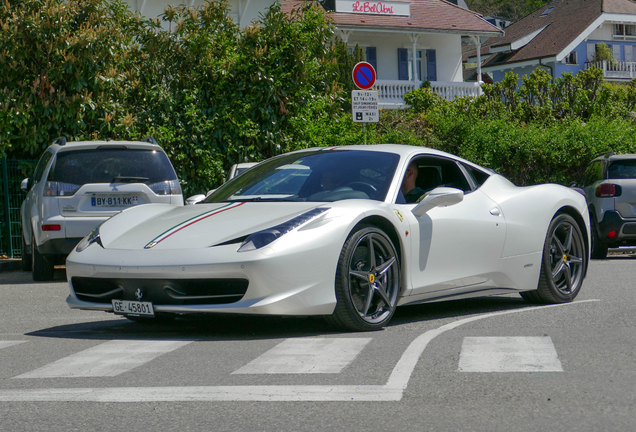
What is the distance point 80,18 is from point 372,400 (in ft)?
41.5

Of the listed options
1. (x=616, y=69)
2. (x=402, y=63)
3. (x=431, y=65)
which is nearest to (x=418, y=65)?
(x=431, y=65)

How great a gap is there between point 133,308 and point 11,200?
1031 cm

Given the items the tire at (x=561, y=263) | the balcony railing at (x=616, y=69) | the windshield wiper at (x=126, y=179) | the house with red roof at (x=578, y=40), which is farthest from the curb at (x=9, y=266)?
the balcony railing at (x=616, y=69)

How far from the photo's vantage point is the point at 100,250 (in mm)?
6246

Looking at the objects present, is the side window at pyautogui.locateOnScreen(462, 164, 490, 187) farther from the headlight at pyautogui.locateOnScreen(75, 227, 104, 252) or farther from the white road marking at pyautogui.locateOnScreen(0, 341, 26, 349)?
the white road marking at pyautogui.locateOnScreen(0, 341, 26, 349)

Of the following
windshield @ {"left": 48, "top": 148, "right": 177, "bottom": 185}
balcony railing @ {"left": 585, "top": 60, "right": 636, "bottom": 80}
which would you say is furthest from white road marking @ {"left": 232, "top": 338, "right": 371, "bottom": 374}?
balcony railing @ {"left": 585, "top": 60, "right": 636, "bottom": 80}

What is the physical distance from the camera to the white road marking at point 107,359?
4.90 m

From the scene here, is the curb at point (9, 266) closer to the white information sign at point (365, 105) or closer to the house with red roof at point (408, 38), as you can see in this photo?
the white information sign at point (365, 105)

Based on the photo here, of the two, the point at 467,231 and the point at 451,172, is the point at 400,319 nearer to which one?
the point at 467,231

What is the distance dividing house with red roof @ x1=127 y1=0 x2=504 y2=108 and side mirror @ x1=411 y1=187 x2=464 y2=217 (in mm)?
29094

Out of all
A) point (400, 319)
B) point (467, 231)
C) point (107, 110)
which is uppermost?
point (107, 110)

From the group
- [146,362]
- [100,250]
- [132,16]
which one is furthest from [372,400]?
[132,16]

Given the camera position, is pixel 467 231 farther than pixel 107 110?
No

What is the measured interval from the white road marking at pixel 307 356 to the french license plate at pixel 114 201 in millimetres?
5561
